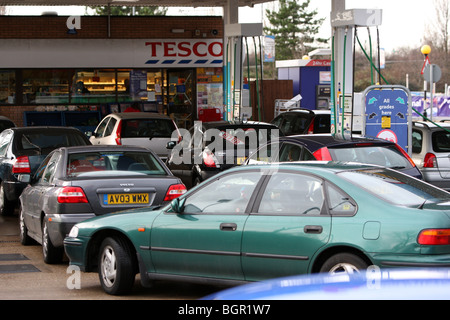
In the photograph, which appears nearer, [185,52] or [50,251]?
[50,251]

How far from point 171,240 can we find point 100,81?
21392 millimetres

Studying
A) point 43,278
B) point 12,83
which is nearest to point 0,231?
point 43,278

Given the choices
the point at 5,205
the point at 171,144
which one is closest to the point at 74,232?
the point at 5,205

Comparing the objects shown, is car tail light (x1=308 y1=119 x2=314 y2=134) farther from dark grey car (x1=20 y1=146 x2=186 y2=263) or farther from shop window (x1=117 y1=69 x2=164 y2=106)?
dark grey car (x1=20 y1=146 x2=186 y2=263)

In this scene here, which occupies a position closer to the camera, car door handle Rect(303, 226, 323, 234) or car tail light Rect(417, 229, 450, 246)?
car tail light Rect(417, 229, 450, 246)

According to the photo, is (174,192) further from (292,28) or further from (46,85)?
(292,28)

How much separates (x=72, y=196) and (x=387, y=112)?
7.20 metres

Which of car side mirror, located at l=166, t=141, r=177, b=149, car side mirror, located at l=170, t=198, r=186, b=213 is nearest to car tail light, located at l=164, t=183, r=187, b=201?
car side mirror, located at l=170, t=198, r=186, b=213

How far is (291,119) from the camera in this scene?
21812mm

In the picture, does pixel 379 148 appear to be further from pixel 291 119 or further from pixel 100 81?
pixel 100 81

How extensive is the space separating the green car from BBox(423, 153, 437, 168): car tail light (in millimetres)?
6673

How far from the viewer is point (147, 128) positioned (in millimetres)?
17812

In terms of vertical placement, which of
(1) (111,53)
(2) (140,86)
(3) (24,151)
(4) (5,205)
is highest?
(1) (111,53)

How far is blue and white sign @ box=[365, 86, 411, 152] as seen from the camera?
14.4 metres
